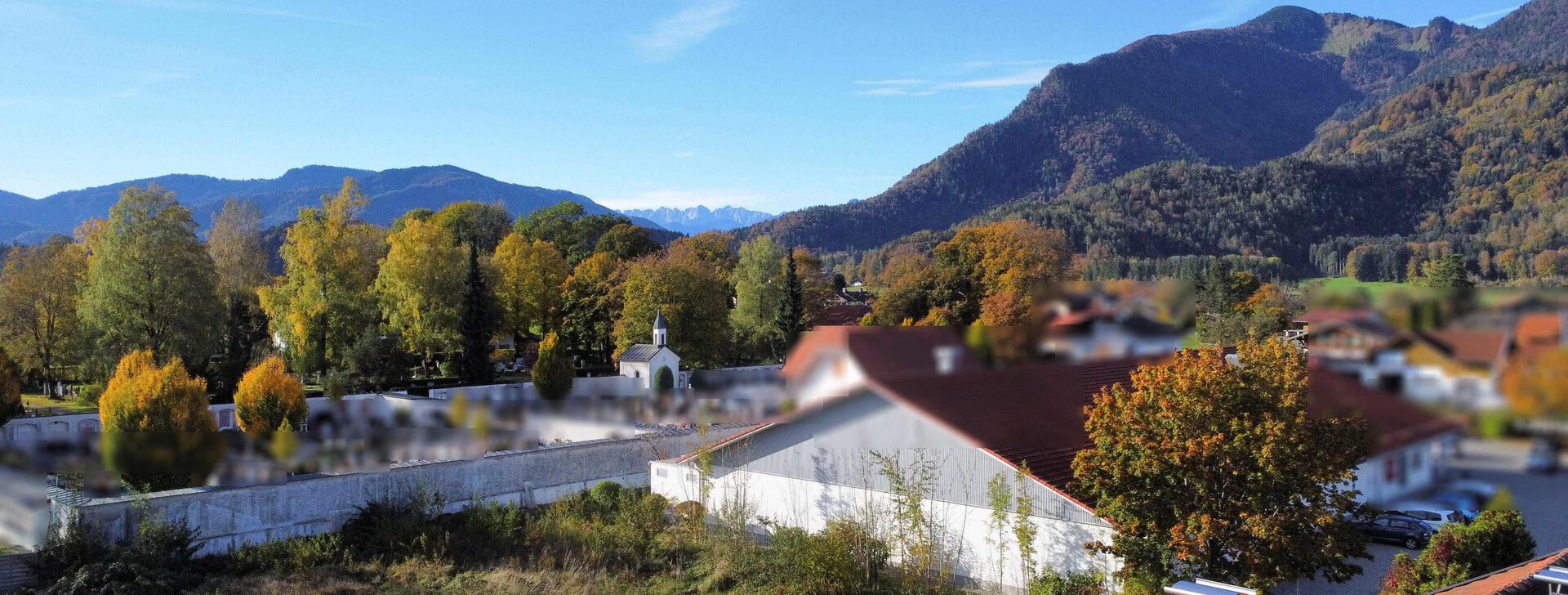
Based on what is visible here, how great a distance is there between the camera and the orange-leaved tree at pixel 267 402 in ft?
75.1

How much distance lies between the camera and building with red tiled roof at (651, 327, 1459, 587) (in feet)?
11.4

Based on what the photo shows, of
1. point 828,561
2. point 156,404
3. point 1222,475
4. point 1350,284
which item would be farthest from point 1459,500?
point 156,404

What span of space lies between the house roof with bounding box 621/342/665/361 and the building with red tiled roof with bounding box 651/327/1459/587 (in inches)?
653

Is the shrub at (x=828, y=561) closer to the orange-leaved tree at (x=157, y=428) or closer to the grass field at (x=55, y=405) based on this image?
the orange-leaved tree at (x=157, y=428)

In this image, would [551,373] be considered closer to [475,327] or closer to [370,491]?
[475,327]

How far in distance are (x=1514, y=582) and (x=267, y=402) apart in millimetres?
24776

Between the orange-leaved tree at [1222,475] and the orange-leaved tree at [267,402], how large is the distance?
20802 mm

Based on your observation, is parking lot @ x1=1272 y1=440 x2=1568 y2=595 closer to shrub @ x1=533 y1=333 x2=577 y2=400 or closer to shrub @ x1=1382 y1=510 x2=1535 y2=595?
shrub @ x1=1382 y1=510 x2=1535 y2=595

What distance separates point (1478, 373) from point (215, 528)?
17.2 m

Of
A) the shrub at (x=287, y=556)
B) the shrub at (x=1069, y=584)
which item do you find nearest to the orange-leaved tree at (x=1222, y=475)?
the shrub at (x=1069, y=584)

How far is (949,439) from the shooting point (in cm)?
632

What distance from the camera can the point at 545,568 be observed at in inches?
547

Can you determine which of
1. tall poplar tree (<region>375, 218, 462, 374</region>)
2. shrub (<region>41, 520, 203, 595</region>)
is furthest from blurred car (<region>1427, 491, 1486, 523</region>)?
tall poplar tree (<region>375, 218, 462, 374</region>)

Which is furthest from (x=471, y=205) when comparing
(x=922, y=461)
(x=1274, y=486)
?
(x=1274, y=486)
